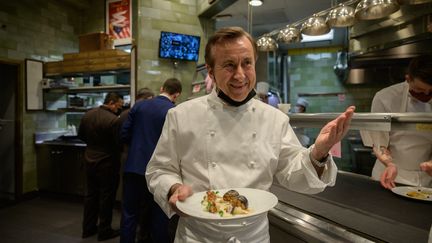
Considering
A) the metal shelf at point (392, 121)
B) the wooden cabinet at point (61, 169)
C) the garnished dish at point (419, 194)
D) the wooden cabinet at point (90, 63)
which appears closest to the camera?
the metal shelf at point (392, 121)

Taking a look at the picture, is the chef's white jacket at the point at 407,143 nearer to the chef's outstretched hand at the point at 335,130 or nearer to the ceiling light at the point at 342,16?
the ceiling light at the point at 342,16

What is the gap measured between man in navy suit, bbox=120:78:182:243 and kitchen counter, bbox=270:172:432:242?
4.27ft

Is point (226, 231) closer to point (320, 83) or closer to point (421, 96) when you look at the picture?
point (421, 96)

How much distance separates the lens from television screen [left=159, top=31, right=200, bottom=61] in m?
4.33

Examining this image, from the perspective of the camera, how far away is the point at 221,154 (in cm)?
115

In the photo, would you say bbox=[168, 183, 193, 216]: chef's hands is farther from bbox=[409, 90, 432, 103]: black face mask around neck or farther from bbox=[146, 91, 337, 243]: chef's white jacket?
bbox=[409, 90, 432, 103]: black face mask around neck

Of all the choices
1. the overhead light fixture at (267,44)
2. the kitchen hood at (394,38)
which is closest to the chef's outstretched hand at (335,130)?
the kitchen hood at (394,38)

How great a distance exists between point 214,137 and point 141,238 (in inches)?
101

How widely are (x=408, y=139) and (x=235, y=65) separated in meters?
1.46

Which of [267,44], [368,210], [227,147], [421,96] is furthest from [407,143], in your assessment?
[267,44]

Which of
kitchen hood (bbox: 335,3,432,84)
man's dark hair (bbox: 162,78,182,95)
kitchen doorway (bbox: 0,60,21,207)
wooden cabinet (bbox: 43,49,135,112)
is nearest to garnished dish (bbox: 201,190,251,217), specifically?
man's dark hair (bbox: 162,78,182,95)

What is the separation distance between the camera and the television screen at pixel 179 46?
4.33m

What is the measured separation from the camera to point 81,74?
4824 millimetres

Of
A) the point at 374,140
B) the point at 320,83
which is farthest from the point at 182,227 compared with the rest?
the point at 320,83
